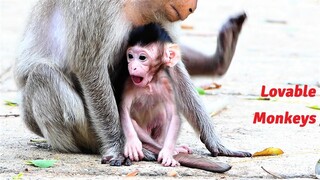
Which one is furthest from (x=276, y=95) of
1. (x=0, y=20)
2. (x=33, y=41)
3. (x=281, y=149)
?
(x=0, y=20)

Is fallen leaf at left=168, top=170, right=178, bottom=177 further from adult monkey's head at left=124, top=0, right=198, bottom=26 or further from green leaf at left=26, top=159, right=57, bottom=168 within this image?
adult monkey's head at left=124, top=0, right=198, bottom=26

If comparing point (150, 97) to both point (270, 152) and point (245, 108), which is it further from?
point (245, 108)

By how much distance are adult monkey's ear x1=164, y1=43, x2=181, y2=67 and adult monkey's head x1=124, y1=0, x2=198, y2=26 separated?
7.0 inches

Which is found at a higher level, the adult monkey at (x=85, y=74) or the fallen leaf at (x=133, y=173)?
the adult monkey at (x=85, y=74)

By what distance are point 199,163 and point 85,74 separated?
0.99m

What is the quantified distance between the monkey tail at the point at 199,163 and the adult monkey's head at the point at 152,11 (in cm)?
87

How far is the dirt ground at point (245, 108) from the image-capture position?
5559mm

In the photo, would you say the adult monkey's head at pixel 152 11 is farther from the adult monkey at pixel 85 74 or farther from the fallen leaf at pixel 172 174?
the fallen leaf at pixel 172 174

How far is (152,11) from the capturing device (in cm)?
587

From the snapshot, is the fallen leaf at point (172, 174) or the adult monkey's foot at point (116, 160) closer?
the fallen leaf at point (172, 174)

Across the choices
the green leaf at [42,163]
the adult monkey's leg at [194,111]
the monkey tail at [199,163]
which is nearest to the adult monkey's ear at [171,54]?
the adult monkey's leg at [194,111]

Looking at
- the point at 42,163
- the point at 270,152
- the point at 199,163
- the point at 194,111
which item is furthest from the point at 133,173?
the point at 270,152

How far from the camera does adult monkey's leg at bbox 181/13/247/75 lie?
705 cm

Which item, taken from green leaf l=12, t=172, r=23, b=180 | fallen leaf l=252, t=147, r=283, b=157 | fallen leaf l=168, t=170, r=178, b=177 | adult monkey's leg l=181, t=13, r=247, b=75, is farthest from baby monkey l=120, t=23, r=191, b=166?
adult monkey's leg l=181, t=13, r=247, b=75
